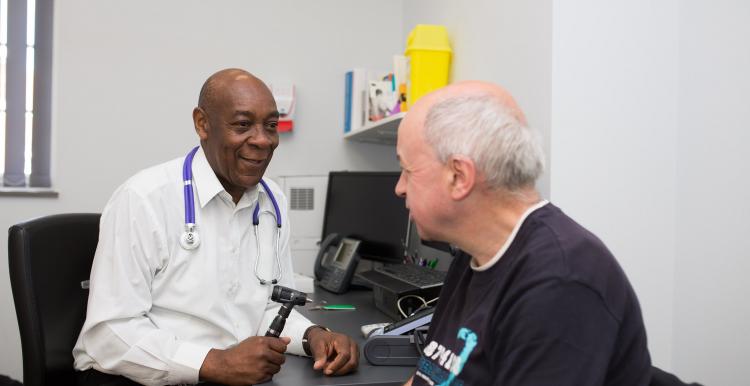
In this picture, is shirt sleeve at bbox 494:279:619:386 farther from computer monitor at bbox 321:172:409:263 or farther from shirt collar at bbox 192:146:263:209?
computer monitor at bbox 321:172:409:263

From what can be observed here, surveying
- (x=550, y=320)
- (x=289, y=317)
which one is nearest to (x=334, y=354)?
(x=289, y=317)

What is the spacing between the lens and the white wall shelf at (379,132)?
2.16 m

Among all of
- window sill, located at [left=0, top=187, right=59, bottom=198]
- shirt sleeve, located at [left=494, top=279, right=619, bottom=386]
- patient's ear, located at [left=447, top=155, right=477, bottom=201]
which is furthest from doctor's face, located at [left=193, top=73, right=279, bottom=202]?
window sill, located at [left=0, top=187, right=59, bottom=198]

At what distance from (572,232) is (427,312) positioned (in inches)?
25.7

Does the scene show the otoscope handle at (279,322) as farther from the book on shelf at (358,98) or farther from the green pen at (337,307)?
the book on shelf at (358,98)

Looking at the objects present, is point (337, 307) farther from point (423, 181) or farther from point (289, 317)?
point (423, 181)

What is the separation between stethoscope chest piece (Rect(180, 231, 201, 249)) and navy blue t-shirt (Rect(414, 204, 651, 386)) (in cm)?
79

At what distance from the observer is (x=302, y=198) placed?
2.82 m

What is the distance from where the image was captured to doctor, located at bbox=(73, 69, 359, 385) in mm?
1313

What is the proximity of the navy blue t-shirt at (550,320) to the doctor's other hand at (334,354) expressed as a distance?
39 centimetres

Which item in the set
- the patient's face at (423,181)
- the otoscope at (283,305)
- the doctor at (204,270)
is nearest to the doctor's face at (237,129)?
the doctor at (204,270)

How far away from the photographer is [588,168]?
1391 millimetres

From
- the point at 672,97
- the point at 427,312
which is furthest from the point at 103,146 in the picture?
the point at 672,97

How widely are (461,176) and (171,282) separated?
3.02 ft
